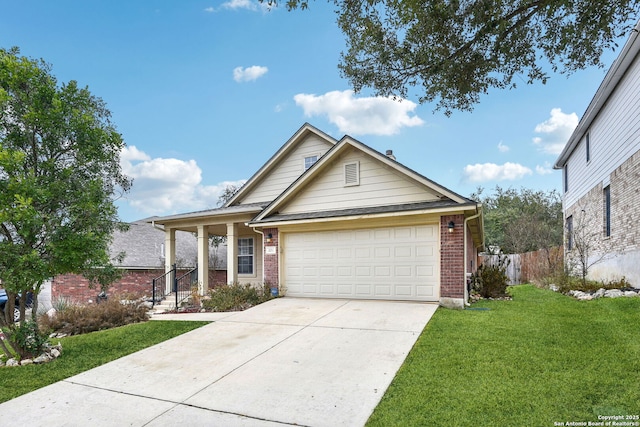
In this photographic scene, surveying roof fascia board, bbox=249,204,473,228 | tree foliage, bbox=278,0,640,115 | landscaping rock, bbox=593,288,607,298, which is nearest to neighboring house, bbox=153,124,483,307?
roof fascia board, bbox=249,204,473,228

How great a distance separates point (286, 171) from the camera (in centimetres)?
1538

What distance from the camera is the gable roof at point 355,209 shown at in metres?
9.56

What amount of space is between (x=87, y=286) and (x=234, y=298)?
1001 cm

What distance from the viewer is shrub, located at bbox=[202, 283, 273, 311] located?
10312 mm

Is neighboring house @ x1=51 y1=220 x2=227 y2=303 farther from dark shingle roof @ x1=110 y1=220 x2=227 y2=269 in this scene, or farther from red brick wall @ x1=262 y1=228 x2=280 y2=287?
red brick wall @ x1=262 y1=228 x2=280 y2=287

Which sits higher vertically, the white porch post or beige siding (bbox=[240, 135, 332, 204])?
beige siding (bbox=[240, 135, 332, 204])

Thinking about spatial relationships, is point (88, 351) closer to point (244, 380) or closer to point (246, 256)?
point (244, 380)

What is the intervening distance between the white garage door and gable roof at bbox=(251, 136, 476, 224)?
2.08 ft

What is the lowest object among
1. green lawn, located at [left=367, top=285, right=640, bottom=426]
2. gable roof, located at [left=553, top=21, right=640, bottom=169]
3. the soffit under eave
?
green lawn, located at [left=367, top=285, right=640, bottom=426]

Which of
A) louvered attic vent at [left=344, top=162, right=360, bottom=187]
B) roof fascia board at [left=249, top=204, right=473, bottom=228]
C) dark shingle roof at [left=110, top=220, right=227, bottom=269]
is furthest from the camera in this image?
dark shingle roof at [left=110, top=220, right=227, bottom=269]

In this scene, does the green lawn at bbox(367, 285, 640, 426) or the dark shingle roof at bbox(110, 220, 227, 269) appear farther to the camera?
the dark shingle roof at bbox(110, 220, 227, 269)

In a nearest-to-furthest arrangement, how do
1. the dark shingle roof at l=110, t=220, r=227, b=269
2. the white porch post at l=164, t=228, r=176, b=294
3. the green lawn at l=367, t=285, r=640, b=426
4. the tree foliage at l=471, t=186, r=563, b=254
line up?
the green lawn at l=367, t=285, r=640, b=426 < the white porch post at l=164, t=228, r=176, b=294 < the dark shingle roof at l=110, t=220, r=227, b=269 < the tree foliage at l=471, t=186, r=563, b=254

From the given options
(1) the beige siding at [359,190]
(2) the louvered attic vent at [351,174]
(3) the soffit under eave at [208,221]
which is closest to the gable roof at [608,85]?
(1) the beige siding at [359,190]

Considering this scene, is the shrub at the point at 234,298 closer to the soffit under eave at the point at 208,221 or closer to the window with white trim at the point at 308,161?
the soffit under eave at the point at 208,221
